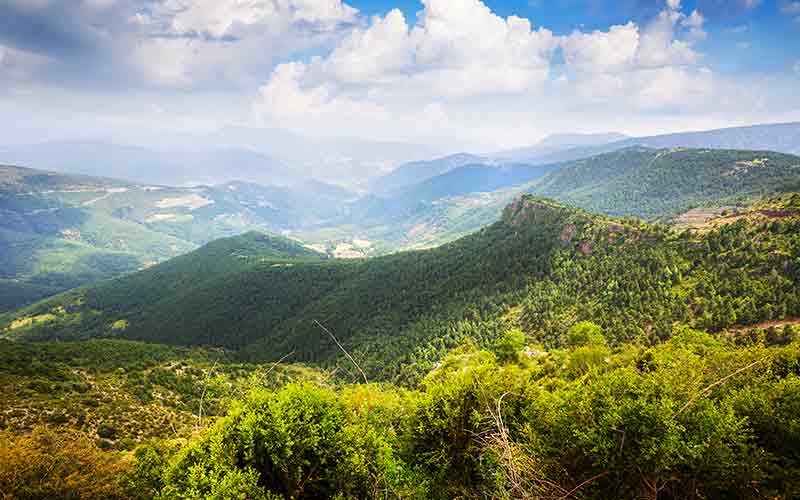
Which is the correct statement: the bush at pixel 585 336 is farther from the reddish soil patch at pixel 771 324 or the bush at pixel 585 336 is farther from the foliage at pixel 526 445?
the foliage at pixel 526 445

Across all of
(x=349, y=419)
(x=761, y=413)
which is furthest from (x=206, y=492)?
(x=761, y=413)

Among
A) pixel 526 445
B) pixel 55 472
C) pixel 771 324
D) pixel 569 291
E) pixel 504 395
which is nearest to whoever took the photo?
pixel 504 395

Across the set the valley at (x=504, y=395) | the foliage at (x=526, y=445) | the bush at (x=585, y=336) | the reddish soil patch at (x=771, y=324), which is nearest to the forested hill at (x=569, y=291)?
the valley at (x=504, y=395)

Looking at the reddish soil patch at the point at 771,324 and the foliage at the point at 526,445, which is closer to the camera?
the foliage at the point at 526,445

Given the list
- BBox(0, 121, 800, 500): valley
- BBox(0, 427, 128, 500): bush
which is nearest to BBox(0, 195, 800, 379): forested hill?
BBox(0, 121, 800, 500): valley

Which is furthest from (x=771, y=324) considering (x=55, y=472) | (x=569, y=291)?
(x=55, y=472)

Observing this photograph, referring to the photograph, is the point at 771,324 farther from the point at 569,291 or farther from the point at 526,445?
the point at 526,445

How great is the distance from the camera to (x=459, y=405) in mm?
28703

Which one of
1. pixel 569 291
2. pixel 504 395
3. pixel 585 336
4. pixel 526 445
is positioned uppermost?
pixel 504 395

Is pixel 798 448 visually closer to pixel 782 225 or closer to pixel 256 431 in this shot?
pixel 256 431

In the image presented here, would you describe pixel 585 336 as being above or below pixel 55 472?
below

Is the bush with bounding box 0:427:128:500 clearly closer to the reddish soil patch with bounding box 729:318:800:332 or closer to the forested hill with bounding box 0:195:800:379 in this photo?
the forested hill with bounding box 0:195:800:379

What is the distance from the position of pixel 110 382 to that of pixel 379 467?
86.7 meters

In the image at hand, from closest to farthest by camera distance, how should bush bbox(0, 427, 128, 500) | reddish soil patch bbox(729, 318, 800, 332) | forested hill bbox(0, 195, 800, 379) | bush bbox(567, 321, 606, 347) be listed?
bush bbox(0, 427, 128, 500) < reddish soil patch bbox(729, 318, 800, 332) < bush bbox(567, 321, 606, 347) < forested hill bbox(0, 195, 800, 379)
